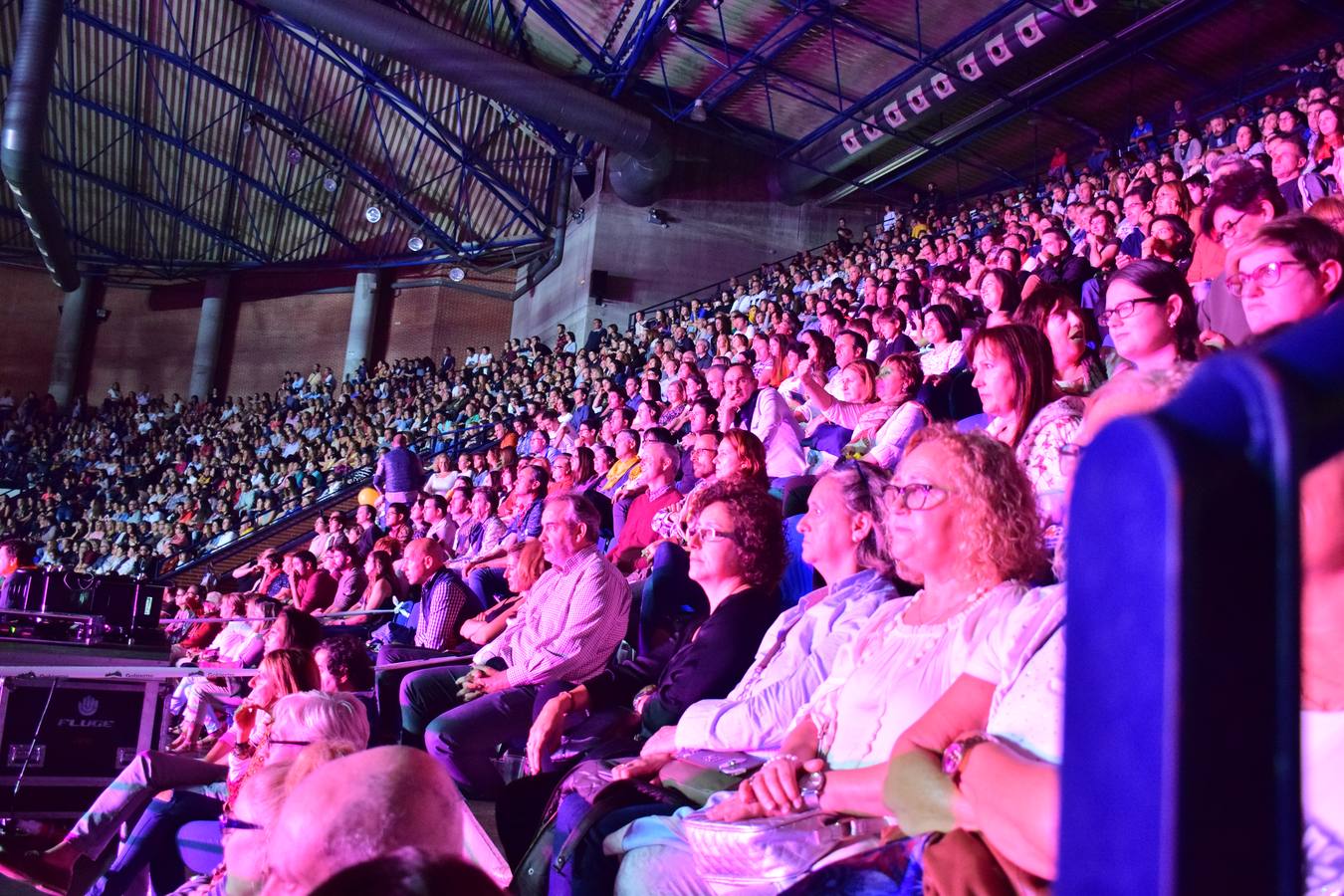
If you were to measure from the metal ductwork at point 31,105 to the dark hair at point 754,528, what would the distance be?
13668mm

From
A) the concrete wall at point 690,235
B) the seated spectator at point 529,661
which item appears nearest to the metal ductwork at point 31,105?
the concrete wall at point 690,235

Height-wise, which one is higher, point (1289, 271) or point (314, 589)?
point (1289, 271)

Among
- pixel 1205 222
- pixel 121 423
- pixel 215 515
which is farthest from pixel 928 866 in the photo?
pixel 121 423

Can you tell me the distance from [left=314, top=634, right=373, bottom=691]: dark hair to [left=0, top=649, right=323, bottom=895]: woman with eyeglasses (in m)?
0.19

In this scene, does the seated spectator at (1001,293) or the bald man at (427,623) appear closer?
the bald man at (427,623)

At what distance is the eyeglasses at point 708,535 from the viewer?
2879 millimetres

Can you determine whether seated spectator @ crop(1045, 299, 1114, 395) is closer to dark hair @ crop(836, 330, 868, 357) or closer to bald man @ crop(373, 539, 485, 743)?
dark hair @ crop(836, 330, 868, 357)

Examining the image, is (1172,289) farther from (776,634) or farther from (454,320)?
(454,320)

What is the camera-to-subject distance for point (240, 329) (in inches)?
905

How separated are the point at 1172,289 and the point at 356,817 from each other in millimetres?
2222

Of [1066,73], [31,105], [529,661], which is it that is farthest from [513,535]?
[31,105]

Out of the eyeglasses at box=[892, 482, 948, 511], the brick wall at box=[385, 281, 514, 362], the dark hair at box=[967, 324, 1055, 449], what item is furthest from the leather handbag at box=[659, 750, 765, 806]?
the brick wall at box=[385, 281, 514, 362]

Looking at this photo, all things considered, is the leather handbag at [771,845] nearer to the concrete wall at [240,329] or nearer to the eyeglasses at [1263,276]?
the eyeglasses at [1263,276]

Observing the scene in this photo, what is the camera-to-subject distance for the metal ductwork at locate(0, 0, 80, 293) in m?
13.2
